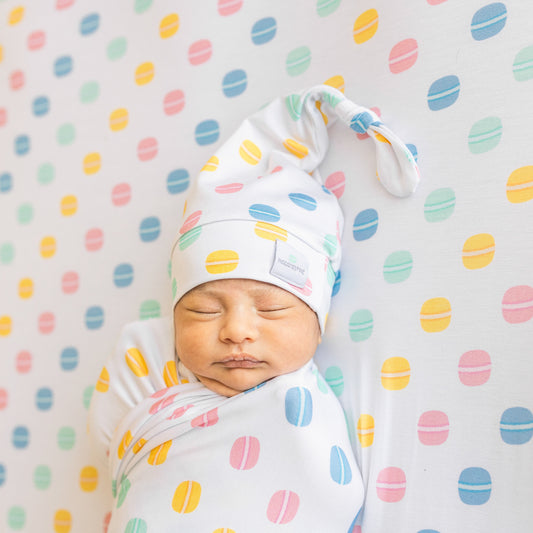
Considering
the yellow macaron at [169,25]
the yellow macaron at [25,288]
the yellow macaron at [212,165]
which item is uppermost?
the yellow macaron at [169,25]

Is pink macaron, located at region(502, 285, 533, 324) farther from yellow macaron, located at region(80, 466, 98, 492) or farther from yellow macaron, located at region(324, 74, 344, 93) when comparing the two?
yellow macaron, located at region(80, 466, 98, 492)

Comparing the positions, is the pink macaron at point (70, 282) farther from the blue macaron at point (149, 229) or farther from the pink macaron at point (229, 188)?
the pink macaron at point (229, 188)

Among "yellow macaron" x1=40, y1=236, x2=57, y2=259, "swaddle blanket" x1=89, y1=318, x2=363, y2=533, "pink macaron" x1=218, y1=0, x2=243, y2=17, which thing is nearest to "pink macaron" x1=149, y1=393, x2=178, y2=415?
"swaddle blanket" x1=89, y1=318, x2=363, y2=533

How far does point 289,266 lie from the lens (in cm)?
117

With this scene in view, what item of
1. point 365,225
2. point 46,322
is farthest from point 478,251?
point 46,322

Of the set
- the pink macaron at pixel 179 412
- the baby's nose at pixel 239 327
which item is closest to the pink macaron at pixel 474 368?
the baby's nose at pixel 239 327

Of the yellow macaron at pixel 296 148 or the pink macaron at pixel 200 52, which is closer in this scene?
the yellow macaron at pixel 296 148

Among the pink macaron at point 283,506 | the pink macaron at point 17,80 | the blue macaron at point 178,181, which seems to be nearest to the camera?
the pink macaron at point 283,506

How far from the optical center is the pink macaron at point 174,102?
5.16 feet

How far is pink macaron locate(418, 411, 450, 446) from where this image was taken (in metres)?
1.14

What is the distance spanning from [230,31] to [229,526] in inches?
43.0

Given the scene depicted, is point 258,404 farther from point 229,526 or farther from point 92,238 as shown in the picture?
point 92,238

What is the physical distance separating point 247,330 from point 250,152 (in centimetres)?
43

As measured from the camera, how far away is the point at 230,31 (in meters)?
1.56
